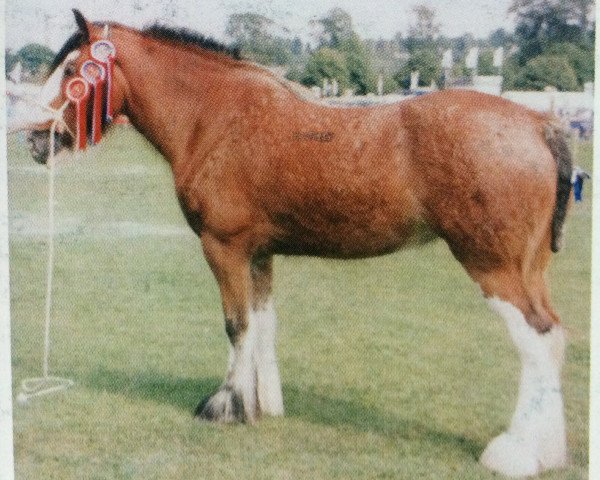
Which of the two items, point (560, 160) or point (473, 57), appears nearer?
point (560, 160)

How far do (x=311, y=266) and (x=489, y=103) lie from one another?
2.31 feet

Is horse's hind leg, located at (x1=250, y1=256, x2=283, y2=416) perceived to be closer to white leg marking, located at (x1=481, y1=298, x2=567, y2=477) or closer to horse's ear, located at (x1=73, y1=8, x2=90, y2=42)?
white leg marking, located at (x1=481, y1=298, x2=567, y2=477)

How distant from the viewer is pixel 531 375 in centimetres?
187

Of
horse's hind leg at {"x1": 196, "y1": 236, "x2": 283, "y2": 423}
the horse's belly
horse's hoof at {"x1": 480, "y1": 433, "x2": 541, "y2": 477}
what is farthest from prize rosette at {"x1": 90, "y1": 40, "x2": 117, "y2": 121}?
horse's hoof at {"x1": 480, "y1": 433, "x2": 541, "y2": 477}

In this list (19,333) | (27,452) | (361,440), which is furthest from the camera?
(19,333)

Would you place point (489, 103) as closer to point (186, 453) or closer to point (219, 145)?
point (219, 145)

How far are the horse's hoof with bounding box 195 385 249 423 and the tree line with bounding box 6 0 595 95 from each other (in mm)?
920

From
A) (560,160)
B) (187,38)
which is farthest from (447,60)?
(187,38)

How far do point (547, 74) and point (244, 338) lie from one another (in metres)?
1.12

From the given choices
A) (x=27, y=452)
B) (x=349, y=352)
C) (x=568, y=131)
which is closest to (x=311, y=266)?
(x=349, y=352)

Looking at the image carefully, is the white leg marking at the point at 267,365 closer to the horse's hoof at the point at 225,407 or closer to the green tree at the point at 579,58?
the horse's hoof at the point at 225,407

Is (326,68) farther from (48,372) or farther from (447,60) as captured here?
(48,372)

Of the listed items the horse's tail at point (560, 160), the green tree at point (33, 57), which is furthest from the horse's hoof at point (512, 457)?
the green tree at point (33, 57)

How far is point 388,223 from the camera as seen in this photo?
1.95 metres
